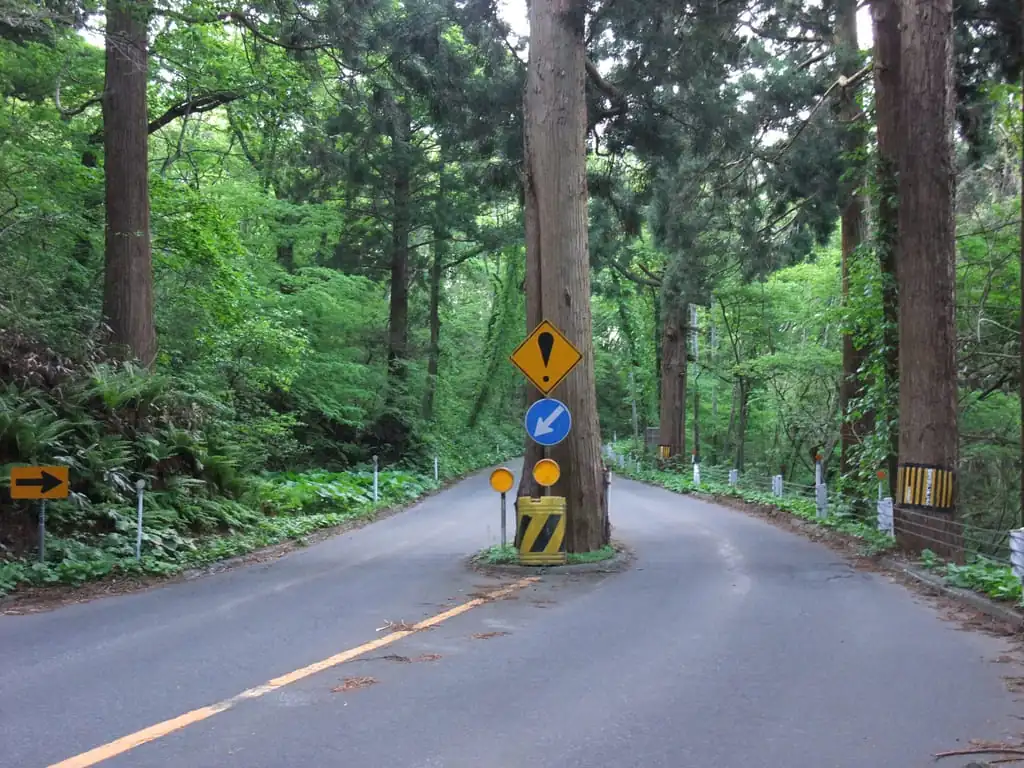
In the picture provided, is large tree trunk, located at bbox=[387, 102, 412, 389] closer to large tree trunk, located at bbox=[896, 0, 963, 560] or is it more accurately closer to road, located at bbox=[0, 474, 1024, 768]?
large tree trunk, located at bbox=[896, 0, 963, 560]

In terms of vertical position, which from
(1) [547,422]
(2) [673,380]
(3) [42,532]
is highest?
(2) [673,380]

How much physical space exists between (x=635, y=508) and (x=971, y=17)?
13565mm

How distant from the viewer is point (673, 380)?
3462cm

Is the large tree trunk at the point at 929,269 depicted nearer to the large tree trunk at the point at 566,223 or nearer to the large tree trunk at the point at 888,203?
the large tree trunk at the point at 888,203

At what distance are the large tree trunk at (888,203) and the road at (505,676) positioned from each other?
4.73 meters

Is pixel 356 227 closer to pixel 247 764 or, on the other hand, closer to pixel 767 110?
pixel 767 110

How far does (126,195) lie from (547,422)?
322 inches

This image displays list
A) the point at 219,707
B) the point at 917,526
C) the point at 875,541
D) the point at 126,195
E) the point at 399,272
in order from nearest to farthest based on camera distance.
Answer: the point at 219,707 → the point at 917,526 → the point at 875,541 → the point at 126,195 → the point at 399,272

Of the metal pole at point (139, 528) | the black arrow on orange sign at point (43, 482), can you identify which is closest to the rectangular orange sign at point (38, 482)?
the black arrow on orange sign at point (43, 482)

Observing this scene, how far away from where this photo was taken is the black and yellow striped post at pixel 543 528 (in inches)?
455

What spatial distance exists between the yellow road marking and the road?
24mm

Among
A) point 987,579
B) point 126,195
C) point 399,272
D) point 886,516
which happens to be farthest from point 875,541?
point 399,272

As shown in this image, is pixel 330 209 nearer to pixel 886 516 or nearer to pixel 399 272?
pixel 399 272

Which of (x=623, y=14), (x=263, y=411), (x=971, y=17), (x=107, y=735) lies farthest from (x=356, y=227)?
(x=107, y=735)
